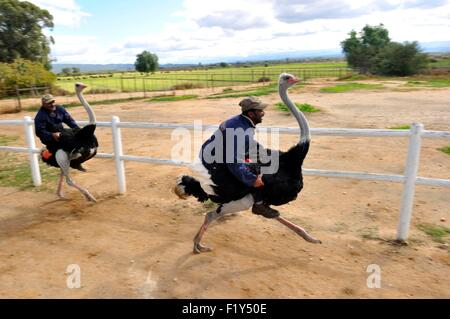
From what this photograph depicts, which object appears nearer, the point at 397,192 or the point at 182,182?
the point at 182,182

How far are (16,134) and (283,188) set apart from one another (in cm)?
1233

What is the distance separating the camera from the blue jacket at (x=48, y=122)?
5.75m

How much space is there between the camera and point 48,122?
585 centimetres

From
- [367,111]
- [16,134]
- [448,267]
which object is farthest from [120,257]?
[367,111]

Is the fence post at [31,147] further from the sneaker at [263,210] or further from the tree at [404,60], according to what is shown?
the tree at [404,60]

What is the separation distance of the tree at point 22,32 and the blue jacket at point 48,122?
3250cm

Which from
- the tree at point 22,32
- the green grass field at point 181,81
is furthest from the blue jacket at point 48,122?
the tree at point 22,32

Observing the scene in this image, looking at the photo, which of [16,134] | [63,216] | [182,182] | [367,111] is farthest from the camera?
[367,111]

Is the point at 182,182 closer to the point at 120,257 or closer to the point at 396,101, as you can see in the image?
the point at 120,257

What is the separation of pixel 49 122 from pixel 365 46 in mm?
50771

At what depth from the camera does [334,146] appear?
9258 mm

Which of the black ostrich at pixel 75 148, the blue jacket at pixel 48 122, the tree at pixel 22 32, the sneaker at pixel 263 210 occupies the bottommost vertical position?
the sneaker at pixel 263 210

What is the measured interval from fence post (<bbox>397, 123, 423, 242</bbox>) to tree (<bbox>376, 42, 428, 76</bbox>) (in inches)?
1574

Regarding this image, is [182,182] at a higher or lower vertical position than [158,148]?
higher
